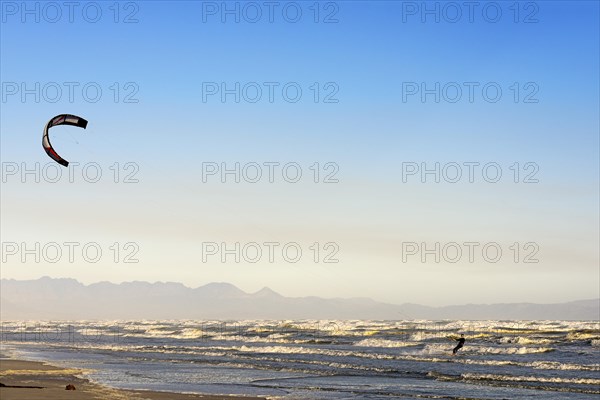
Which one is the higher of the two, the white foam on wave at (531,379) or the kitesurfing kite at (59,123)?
the kitesurfing kite at (59,123)

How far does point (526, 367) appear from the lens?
35.3 meters

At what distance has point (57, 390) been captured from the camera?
23.1 metres

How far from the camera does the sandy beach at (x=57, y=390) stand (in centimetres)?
2137

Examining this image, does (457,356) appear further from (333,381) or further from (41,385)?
(41,385)

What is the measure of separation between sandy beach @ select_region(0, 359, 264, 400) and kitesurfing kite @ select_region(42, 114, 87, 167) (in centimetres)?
853

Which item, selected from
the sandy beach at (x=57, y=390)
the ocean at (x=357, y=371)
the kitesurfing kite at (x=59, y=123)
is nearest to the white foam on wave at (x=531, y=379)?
the ocean at (x=357, y=371)

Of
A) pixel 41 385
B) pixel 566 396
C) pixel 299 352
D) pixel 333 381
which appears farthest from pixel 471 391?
pixel 299 352

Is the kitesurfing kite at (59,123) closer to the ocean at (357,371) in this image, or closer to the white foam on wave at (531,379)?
the ocean at (357,371)

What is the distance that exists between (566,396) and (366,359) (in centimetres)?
1657

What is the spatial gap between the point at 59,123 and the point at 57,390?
1388 centimetres

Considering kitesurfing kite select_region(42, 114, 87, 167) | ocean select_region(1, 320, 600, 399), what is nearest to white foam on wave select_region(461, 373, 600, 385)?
ocean select_region(1, 320, 600, 399)

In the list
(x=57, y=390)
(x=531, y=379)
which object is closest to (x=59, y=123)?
(x=57, y=390)

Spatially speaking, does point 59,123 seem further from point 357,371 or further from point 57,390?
point 357,371

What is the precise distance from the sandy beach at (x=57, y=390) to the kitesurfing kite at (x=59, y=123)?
853 centimetres
